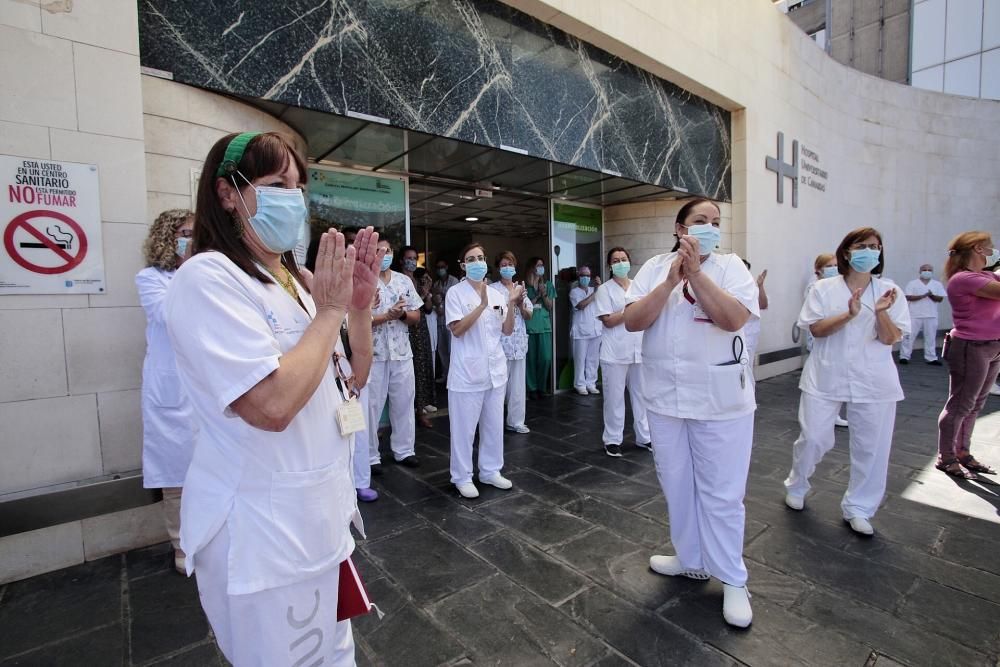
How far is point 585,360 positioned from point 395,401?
147 inches

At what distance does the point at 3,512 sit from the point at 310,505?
8.76 ft

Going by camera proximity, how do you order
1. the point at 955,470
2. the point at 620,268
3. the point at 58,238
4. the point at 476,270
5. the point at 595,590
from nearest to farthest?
1. the point at 595,590
2. the point at 58,238
3. the point at 476,270
4. the point at 955,470
5. the point at 620,268

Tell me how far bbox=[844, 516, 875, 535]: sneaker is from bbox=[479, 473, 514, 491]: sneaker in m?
2.28

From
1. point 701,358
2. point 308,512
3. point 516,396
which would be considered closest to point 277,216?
point 308,512

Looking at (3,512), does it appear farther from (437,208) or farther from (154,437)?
(437,208)

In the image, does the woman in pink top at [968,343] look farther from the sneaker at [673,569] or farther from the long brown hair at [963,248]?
the sneaker at [673,569]

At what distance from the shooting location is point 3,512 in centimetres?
259

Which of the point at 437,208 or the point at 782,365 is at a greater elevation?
the point at 437,208

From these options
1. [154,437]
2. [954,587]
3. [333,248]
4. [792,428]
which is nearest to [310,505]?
[333,248]

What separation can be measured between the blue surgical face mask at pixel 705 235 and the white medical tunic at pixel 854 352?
4.50 ft

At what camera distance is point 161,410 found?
280 cm

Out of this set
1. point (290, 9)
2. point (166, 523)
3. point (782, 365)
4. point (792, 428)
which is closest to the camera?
point (166, 523)

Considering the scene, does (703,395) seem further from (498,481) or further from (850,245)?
(498,481)

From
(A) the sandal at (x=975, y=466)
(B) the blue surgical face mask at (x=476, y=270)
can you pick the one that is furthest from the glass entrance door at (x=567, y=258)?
(A) the sandal at (x=975, y=466)
